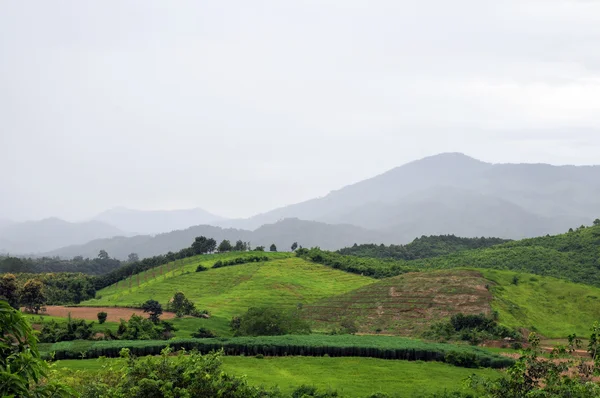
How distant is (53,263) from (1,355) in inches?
8355

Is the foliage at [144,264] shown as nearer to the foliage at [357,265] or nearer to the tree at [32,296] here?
the foliage at [357,265]

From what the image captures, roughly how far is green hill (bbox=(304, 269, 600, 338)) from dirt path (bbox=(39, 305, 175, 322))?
26.0 meters

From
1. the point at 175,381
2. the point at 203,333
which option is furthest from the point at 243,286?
the point at 175,381

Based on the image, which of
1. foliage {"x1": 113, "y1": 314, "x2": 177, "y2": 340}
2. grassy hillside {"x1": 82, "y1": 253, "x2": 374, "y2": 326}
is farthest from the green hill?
foliage {"x1": 113, "y1": 314, "x2": 177, "y2": 340}

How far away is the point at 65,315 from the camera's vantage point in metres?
66.3

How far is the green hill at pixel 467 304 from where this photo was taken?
55906 mm

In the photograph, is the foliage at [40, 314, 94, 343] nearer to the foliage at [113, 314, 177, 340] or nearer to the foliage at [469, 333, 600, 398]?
the foliage at [113, 314, 177, 340]

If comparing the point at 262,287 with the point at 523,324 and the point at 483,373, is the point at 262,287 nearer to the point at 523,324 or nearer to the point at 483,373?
the point at 523,324

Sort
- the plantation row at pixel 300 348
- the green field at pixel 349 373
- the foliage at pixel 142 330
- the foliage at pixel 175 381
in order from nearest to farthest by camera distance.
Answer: the foliage at pixel 175 381 → the green field at pixel 349 373 → the plantation row at pixel 300 348 → the foliage at pixel 142 330

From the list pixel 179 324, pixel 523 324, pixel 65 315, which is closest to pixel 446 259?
pixel 523 324

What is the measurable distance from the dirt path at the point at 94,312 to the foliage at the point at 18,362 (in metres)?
59.5

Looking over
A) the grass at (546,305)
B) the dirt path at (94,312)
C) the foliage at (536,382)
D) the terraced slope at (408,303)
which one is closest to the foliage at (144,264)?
the dirt path at (94,312)

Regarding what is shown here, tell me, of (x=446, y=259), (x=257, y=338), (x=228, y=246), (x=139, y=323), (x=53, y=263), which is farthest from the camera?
(x=53, y=263)

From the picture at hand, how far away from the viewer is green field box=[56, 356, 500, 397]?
33.3 meters
